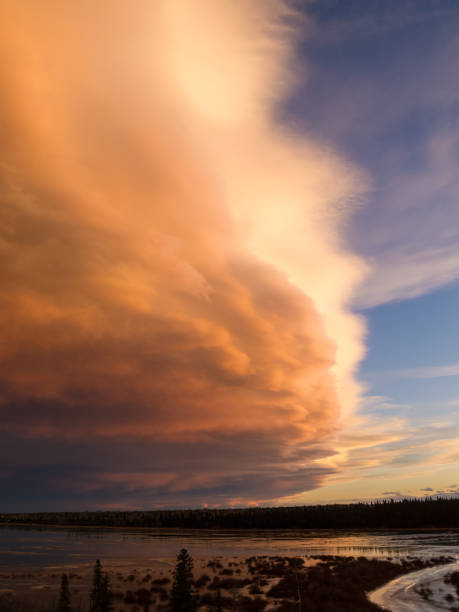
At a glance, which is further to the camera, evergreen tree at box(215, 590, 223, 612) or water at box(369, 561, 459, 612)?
evergreen tree at box(215, 590, 223, 612)

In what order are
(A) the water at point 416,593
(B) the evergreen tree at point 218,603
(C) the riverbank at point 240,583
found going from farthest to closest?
1. (C) the riverbank at point 240,583
2. (B) the evergreen tree at point 218,603
3. (A) the water at point 416,593

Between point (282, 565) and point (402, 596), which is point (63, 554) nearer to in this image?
point (282, 565)

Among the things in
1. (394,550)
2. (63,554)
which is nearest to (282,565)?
(394,550)

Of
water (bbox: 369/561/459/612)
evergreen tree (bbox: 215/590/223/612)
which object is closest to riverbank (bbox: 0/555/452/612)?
evergreen tree (bbox: 215/590/223/612)

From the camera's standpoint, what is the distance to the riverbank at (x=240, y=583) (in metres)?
47.5

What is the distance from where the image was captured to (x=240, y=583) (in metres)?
60.6

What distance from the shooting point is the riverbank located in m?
47.5

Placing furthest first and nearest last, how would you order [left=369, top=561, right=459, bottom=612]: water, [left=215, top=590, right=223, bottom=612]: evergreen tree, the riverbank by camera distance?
1. the riverbank
2. [left=215, top=590, right=223, bottom=612]: evergreen tree
3. [left=369, top=561, right=459, bottom=612]: water

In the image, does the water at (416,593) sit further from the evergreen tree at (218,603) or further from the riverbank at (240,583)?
the evergreen tree at (218,603)

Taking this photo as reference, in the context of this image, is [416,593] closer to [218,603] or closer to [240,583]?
[240,583]

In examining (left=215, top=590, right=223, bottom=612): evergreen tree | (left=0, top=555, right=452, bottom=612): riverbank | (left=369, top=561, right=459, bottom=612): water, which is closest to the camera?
(left=369, top=561, right=459, bottom=612): water

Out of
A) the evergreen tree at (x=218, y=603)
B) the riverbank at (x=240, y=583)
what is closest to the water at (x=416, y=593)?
the riverbank at (x=240, y=583)

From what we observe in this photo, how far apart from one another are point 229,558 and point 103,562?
A: 72.5ft

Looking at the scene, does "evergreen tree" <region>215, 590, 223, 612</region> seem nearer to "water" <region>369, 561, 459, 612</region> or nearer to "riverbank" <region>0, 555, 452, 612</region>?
"riverbank" <region>0, 555, 452, 612</region>
